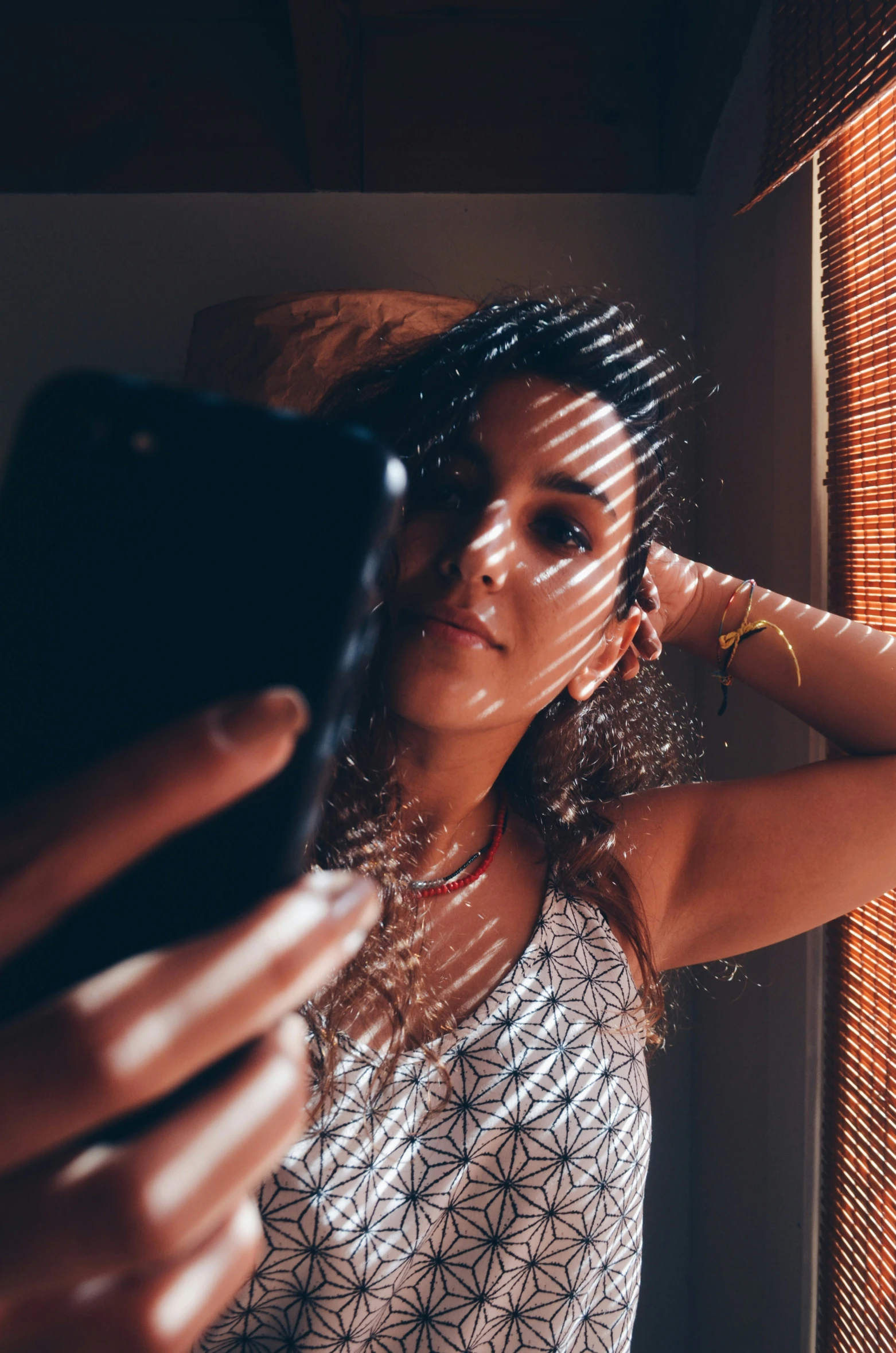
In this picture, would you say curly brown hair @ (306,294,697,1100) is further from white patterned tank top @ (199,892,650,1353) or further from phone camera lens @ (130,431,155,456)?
phone camera lens @ (130,431,155,456)

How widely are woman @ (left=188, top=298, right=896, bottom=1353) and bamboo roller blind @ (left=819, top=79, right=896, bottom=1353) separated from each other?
3.7 inches

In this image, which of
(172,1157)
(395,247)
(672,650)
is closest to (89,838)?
(172,1157)

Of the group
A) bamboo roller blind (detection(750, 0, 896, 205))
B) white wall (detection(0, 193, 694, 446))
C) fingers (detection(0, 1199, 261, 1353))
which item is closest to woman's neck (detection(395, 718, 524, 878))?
fingers (detection(0, 1199, 261, 1353))

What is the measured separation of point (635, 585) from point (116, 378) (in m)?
0.74

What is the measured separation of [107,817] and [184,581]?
3.8 inches

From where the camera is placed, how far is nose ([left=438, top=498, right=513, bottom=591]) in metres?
0.72

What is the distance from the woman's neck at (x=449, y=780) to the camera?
842 mm

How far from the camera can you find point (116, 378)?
29 centimetres

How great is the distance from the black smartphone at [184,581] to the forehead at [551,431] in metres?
0.51

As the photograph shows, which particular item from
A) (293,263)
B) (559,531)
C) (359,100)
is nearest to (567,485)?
(559,531)

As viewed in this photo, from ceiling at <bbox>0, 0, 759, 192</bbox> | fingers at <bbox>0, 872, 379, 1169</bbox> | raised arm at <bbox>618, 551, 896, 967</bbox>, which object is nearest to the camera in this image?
fingers at <bbox>0, 872, 379, 1169</bbox>

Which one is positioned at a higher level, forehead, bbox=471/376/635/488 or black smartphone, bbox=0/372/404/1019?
forehead, bbox=471/376/635/488

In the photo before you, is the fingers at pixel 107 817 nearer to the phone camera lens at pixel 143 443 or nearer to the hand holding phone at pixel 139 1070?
the hand holding phone at pixel 139 1070

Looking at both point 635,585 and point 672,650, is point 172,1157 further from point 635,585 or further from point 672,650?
point 672,650
